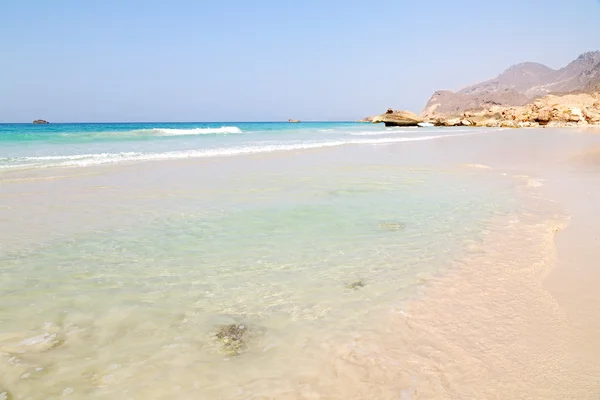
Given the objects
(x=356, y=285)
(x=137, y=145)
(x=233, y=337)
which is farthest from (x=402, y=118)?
(x=233, y=337)

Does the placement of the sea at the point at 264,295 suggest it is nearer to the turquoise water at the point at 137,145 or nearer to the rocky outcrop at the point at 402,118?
the turquoise water at the point at 137,145

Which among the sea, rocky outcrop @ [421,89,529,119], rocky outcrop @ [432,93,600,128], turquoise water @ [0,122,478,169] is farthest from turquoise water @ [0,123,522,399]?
rocky outcrop @ [421,89,529,119]

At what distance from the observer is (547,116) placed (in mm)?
62719

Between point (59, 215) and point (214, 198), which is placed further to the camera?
point (214, 198)

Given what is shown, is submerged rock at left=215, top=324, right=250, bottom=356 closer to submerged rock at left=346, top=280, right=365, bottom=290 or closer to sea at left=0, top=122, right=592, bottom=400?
sea at left=0, top=122, right=592, bottom=400

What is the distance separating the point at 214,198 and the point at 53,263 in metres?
3.96

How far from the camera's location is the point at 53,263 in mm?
4457

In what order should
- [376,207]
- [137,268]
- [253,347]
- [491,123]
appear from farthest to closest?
[491,123]
[376,207]
[137,268]
[253,347]

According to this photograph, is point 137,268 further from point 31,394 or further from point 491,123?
point 491,123

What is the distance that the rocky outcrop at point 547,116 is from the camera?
61.3 metres

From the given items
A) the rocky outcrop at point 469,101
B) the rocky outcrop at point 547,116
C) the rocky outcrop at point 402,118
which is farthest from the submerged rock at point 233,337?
the rocky outcrop at point 469,101

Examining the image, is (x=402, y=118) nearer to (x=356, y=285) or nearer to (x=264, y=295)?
(x=356, y=285)

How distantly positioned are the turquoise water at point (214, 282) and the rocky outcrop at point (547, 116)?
6482cm

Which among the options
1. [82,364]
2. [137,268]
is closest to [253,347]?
[82,364]
